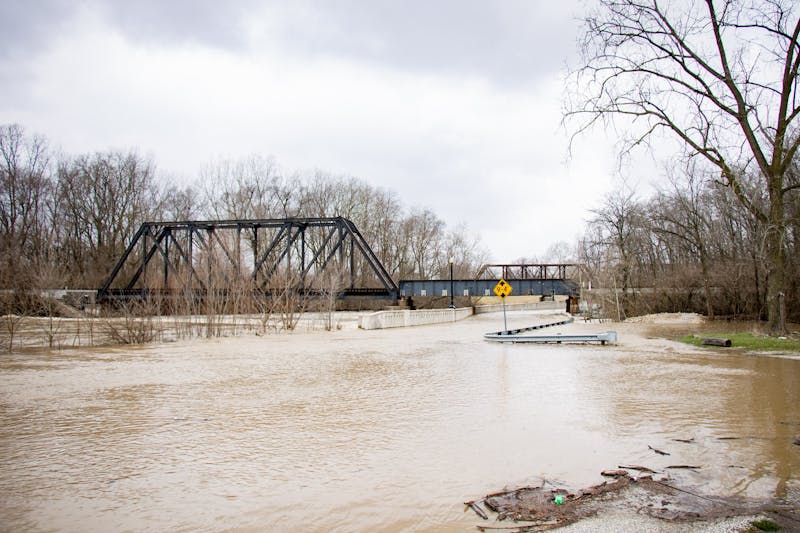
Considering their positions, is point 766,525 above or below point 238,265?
below

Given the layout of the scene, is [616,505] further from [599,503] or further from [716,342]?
[716,342]

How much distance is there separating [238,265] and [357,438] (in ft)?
80.5

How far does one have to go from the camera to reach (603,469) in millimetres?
6375

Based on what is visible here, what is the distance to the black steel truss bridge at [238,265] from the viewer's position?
30.0 meters

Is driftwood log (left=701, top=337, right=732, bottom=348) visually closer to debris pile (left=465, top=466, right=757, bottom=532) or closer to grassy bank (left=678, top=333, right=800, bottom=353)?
grassy bank (left=678, top=333, right=800, bottom=353)

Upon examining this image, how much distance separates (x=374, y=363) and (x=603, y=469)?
11.3 metres

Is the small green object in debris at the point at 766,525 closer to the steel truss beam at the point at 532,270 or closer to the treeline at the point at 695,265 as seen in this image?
the treeline at the point at 695,265

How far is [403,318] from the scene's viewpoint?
38.2m

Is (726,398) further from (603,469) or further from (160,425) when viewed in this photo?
(160,425)

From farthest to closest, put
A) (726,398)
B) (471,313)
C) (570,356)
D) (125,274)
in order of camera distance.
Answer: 1. (125,274)
2. (471,313)
3. (570,356)
4. (726,398)

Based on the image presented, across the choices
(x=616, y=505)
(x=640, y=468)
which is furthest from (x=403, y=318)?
(x=616, y=505)

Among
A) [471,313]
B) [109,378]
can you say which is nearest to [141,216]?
[471,313]

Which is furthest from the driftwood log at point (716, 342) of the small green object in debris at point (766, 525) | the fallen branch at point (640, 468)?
the small green object in debris at point (766, 525)

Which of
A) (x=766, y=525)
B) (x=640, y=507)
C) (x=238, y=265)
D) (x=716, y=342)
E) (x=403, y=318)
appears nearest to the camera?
(x=766, y=525)
